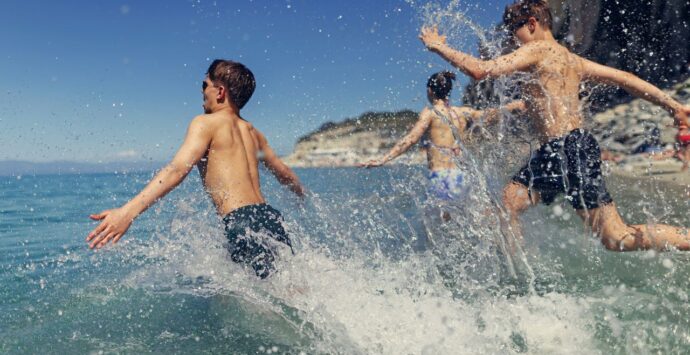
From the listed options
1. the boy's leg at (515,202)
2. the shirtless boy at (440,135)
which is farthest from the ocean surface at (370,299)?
the shirtless boy at (440,135)

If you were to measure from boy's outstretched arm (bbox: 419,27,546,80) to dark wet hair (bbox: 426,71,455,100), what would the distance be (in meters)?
1.91

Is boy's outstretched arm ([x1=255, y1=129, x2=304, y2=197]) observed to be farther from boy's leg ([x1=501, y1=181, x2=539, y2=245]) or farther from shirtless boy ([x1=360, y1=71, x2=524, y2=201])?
shirtless boy ([x1=360, y1=71, x2=524, y2=201])

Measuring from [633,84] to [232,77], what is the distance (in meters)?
2.87

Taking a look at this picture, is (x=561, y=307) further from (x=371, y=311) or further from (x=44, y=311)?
(x=44, y=311)

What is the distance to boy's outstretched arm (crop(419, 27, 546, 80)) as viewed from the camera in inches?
140

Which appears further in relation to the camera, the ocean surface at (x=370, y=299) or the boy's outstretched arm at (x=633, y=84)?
the boy's outstretched arm at (x=633, y=84)

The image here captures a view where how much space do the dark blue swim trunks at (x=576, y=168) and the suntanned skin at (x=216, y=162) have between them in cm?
201

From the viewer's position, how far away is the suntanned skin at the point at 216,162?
10.3 feet

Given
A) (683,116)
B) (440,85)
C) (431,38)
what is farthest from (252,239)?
(440,85)

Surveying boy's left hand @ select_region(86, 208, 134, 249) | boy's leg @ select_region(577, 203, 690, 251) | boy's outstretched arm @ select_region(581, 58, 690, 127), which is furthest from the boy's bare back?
boy's outstretched arm @ select_region(581, 58, 690, 127)

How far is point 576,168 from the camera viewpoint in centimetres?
367

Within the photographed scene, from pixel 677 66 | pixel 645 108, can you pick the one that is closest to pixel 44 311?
pixel 645 108

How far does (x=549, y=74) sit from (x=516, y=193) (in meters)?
0.88

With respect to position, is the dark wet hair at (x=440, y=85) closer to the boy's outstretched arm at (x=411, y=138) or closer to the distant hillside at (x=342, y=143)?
the boy's outstretched arm at (x=411, y=138)
